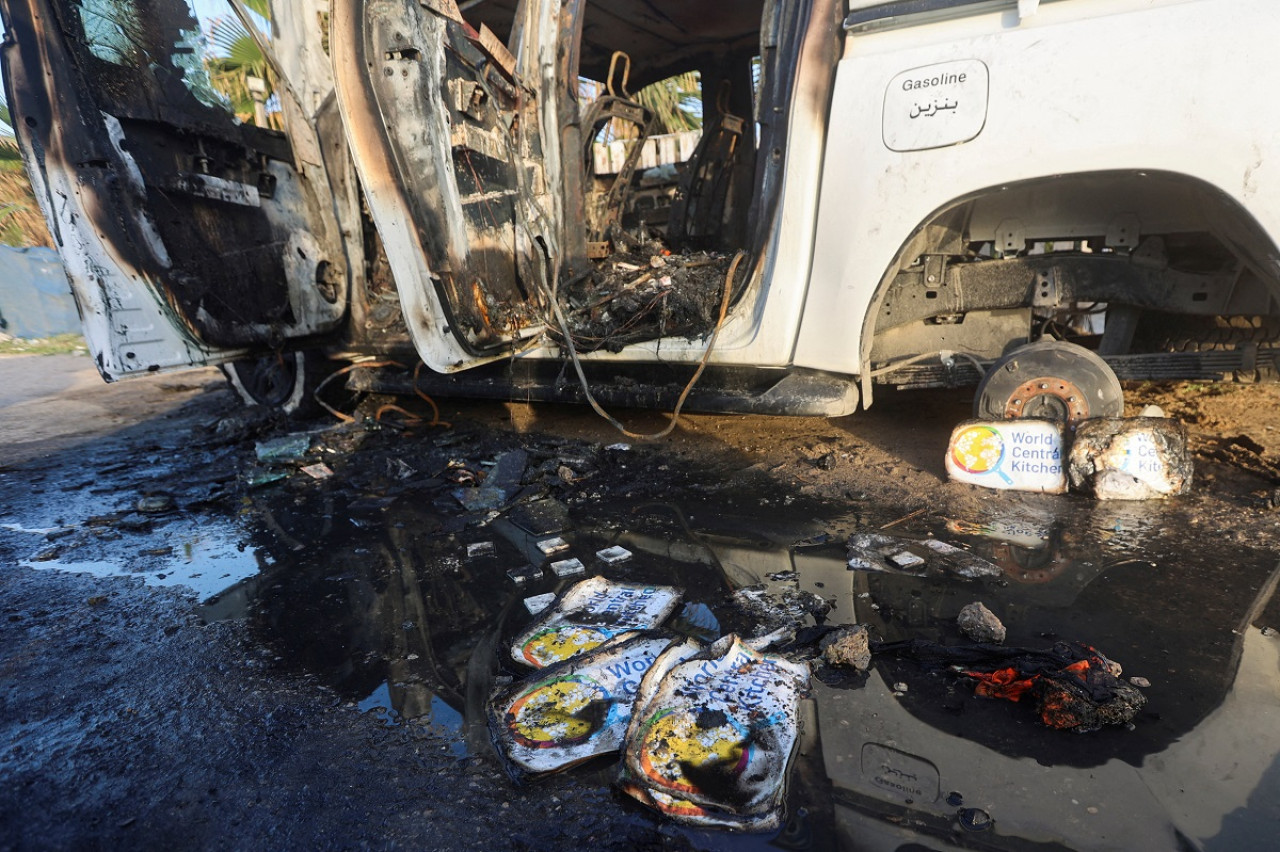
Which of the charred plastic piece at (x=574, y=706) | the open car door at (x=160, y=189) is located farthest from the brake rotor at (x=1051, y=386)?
the open car door at (x=160, y=189)

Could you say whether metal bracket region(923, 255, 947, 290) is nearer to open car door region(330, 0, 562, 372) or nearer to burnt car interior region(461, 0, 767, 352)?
burnt car interior region(461, 0, 767, 352)

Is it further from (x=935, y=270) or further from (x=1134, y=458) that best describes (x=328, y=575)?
(x=1134, y=458)

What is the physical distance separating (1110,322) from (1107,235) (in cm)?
51

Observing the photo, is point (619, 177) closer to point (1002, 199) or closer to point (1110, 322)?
point (1002, 199)

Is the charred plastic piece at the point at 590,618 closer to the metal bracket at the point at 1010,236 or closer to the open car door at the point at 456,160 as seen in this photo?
the open car door at the point at 456,160

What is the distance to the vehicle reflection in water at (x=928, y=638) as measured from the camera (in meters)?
1.22

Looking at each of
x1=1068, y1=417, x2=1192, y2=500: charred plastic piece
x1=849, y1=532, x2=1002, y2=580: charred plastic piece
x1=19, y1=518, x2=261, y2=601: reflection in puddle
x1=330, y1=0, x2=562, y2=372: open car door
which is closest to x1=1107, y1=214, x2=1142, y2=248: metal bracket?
x1=1068, y1=417, x2=1192, y2=500: charred plastic piece

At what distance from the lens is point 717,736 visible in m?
1.38

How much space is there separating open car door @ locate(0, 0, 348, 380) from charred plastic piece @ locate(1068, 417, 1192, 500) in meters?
4.26

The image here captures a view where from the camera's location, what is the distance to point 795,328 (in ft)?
8.73

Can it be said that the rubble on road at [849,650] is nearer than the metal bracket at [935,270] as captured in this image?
Yes

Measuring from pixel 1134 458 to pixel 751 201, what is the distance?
199 cm

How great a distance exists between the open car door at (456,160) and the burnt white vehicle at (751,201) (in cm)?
1

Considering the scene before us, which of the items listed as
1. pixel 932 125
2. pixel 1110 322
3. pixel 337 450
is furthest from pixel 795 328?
pixel 337 450
